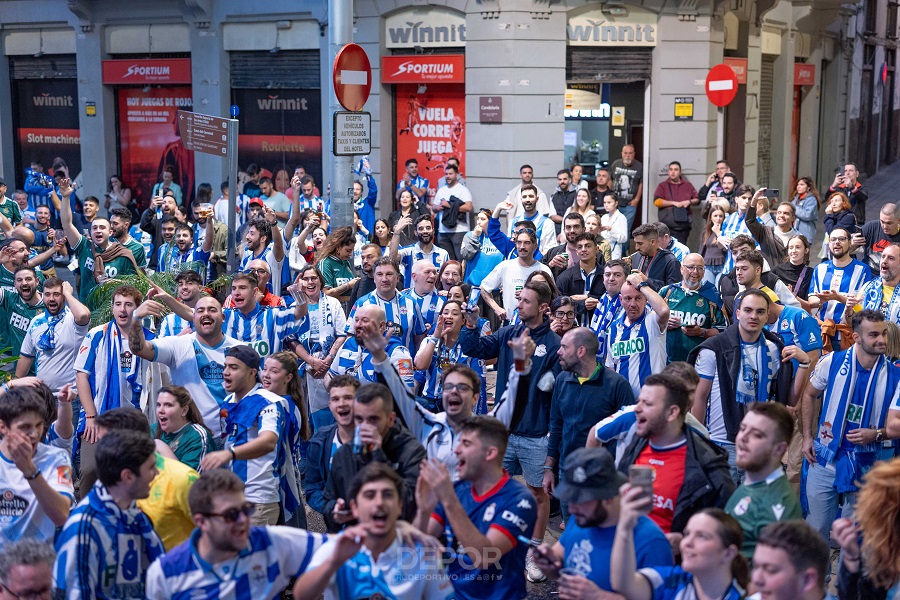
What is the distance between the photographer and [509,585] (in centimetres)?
527

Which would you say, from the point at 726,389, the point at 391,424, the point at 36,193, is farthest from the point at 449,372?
the point at 36,193

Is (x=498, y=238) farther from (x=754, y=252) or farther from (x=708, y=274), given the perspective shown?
(x=754, y=252)

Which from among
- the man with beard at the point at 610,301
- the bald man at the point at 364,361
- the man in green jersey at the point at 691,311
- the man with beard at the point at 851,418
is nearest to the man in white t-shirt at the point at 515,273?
the man with beard at the point at 610,301

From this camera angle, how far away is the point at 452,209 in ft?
56.3

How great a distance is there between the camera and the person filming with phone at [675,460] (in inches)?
234

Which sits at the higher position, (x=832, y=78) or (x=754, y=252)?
(x=832, y=78)

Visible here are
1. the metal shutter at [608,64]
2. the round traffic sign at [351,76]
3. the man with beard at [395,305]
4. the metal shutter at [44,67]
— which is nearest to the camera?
the man with beard at [395,305]

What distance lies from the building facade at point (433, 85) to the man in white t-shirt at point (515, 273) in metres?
7.62

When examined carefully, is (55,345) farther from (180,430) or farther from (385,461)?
(385,461)

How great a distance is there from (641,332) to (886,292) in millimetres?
2688

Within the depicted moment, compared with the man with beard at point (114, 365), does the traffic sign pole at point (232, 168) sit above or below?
above

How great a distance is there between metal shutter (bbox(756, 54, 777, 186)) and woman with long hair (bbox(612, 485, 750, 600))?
21166mm

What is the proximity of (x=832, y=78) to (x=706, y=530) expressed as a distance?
28113mm

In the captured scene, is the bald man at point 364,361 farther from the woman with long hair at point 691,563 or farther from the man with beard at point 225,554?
the woman with long hair at point 691,563
